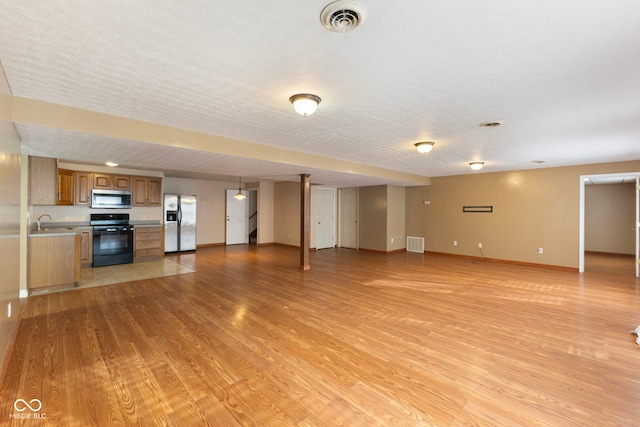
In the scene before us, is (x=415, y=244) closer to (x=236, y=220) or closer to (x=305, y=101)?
(x=236, y=220)

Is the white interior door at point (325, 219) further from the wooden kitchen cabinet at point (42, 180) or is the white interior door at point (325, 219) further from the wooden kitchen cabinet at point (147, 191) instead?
the wooden kitchen cabinet at point (42, 180)

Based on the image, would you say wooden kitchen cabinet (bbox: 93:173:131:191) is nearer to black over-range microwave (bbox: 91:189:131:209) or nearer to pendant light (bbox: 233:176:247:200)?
black over-range microwave (bbox: 91:189:131:209)

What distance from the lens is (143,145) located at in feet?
12.2

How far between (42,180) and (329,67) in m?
5.35

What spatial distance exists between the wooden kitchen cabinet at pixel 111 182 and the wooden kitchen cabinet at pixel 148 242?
1071 mm

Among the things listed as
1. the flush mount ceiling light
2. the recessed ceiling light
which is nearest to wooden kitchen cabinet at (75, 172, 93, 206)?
the flush mount ceiling light

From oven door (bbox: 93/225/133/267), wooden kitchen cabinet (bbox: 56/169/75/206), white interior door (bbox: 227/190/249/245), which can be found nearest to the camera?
wooden kitchen cabinet (bbox: 56/169/75/206)

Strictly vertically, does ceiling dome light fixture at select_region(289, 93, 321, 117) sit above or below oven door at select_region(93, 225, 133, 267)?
above

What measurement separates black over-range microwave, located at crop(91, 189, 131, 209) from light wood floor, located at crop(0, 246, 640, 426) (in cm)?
282

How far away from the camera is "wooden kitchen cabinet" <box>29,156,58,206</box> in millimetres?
4629

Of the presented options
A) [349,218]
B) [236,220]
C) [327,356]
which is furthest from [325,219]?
[327,356]

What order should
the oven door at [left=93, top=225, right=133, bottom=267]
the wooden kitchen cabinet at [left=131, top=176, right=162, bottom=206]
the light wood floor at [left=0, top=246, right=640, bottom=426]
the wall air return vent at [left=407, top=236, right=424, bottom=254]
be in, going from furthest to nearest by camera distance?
the wall air return vent at [left=407, top=236, right=424, bottom=254], the wooden kitchen cabinet at [left=131, top=176, right=162, bottom=206], the oven door at [left=93, top=225, right=133, bottom=267], the light wood floor at [left=0, top=246, right=640, bottom=426]

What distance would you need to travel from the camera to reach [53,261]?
4.52 m

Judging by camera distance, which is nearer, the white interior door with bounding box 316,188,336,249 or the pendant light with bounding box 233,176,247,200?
the pendant light with bounding box 233,176,247,200
